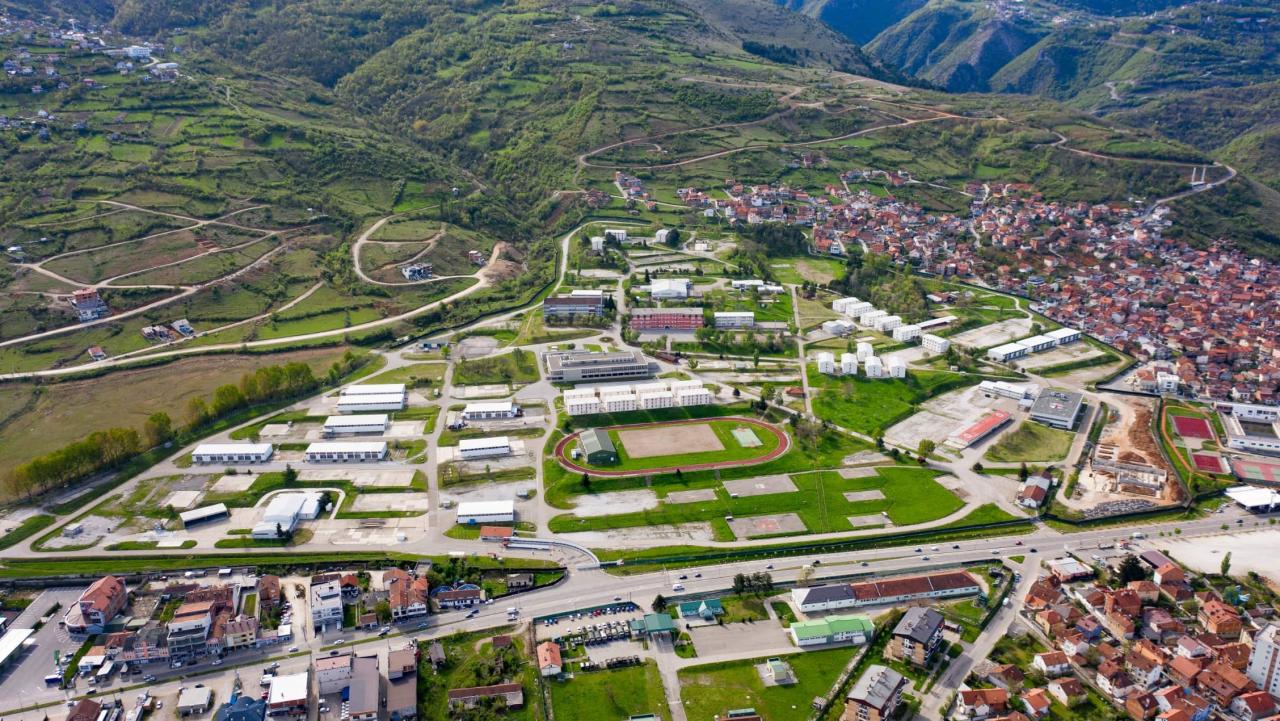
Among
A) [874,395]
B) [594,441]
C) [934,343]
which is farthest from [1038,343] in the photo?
[594,441]

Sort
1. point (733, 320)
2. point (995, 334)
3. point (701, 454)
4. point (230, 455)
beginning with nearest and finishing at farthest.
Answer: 1. point (230, 455)
2. point (701, 454)
3. point (733, 320)
4. point (995, 334)

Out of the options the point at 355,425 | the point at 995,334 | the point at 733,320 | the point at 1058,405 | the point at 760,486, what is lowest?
the point at 1058,405

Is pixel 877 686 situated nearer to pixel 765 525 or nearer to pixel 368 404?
pixel 765 525

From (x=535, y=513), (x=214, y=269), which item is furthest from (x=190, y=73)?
(x=535, y=513)

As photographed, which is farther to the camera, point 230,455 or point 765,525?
point 230,455

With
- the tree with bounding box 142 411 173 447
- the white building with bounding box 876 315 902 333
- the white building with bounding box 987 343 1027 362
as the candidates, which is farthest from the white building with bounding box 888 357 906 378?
the tree with bounding box 142 411 173 447

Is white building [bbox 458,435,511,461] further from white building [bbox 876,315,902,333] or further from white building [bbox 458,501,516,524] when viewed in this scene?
white building [bbox 876,315,902,333]
